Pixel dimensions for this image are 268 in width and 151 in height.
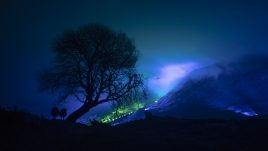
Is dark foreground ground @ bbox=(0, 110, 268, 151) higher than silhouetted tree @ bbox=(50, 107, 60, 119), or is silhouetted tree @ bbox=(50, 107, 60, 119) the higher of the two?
silhouetted tree @ bbox=(50, 107, 60, 119)

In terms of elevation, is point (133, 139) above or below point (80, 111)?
below

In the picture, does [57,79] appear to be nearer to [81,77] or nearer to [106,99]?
[81,77]

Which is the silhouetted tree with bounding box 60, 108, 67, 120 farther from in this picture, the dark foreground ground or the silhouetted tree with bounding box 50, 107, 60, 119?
the dark foreground ground

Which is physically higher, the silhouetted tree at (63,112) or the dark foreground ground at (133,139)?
the silhouetted tree at (63,112)

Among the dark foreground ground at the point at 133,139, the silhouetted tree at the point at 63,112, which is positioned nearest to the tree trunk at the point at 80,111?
the silhouetted tree at the point at 63,112

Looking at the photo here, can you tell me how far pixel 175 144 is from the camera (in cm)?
1296

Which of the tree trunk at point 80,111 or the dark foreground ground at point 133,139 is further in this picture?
the tree trunk at point 80,111

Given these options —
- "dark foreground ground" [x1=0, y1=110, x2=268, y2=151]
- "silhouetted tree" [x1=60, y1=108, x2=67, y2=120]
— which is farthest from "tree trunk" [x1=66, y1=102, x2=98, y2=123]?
"dark foreground ground" [x1=0, y1=110, x2=268, y2=151]

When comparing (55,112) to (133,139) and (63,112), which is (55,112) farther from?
(133,139)

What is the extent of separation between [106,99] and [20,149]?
708 inches

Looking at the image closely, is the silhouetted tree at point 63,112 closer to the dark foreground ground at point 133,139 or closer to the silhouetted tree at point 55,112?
the silhouetted tree at point 55,112

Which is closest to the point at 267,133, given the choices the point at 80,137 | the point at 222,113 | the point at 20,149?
the point at 80,137

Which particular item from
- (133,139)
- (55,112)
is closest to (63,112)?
(55,112)

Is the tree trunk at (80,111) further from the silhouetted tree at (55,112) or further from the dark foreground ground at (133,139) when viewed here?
the dark foreground ground at (133,139)
